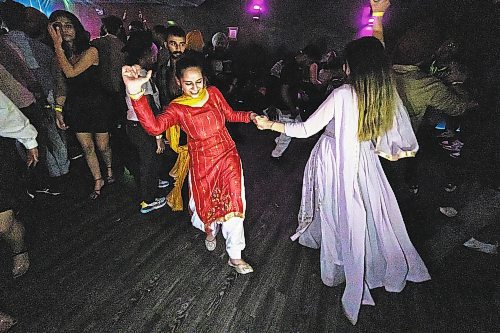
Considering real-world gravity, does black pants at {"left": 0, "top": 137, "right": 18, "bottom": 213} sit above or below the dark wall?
below

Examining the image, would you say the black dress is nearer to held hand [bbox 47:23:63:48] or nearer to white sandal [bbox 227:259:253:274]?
held hand [bbox 47:23:63:48]

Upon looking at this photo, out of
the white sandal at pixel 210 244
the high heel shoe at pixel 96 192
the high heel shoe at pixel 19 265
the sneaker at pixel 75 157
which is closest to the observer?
the high heel shoe at pixel 19 265

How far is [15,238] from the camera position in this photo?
82.7 inches

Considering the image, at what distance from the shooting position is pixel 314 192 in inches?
87.7

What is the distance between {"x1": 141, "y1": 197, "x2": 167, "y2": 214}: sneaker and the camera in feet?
9.90

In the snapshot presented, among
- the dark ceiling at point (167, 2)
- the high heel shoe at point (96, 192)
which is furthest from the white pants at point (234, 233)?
the dark ceiling at point (167, 2)

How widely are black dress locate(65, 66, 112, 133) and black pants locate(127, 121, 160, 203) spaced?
1.26ft

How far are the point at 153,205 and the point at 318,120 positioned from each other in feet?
6.17

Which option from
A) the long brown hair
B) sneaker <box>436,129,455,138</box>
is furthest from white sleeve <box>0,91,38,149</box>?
sneaker <box>436,129,455,138</box>

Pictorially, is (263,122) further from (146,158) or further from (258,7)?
(258,7)

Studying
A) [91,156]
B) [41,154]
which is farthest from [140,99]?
[41,154]

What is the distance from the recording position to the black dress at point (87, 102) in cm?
276

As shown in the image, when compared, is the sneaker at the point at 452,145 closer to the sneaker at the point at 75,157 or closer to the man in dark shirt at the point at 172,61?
the man in dark shirt at the point at 172,61

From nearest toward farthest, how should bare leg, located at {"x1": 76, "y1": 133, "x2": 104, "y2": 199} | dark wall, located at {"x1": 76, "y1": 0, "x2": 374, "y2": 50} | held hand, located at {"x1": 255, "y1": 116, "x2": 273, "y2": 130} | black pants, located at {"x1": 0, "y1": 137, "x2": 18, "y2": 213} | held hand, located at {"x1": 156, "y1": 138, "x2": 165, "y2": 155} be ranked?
black pants, located at {"x1": 0, "y1": 137, "x2": 18, "y2": 213} → held hand, located at {"x1": 255, "y1": 116, "x2": 273, "y2": 130} → held hand, located at {"x1": 156, "y1": 138, "x2": 165, "y2": 155} → bare leg, located at {"x1": 76, "y1": 133, "x2": 104, "y2": 199} → dark wall, located at {"x1": 76, "y1": 0, "x2": 374, "y2": 50}
